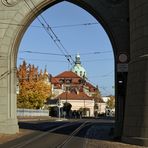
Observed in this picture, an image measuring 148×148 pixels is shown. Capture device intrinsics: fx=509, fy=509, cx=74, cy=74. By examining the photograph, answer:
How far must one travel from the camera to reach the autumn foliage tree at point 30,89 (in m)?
88.8

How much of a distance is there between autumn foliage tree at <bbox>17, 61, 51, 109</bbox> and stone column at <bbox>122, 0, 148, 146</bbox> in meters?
63.7

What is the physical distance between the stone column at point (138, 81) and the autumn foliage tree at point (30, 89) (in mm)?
63666

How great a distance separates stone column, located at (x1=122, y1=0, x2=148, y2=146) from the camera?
22.2 metres

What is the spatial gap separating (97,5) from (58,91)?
375ft

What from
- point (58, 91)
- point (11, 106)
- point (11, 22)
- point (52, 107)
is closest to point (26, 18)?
point (11, 22)

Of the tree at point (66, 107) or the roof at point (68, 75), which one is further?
the roof at point (68, 75)

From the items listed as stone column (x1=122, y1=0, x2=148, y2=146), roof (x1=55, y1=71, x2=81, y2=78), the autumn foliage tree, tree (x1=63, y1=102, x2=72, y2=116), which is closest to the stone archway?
stone column (x1=122, y1=0, x2=148, y2=146)

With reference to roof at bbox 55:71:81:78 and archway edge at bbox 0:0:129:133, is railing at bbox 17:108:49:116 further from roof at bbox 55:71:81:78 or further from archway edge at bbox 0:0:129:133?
roof at bbox 55:71:81:78

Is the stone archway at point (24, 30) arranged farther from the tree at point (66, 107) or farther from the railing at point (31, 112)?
the tree at point (66, 107)

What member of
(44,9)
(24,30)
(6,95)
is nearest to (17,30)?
(24,30)

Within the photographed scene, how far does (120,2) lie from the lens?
98.7ft

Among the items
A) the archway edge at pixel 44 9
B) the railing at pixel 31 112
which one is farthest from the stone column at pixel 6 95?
the railing at pixel 31 112

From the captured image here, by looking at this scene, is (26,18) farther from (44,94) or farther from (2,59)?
(44,94)

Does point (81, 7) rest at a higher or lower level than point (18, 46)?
higher
